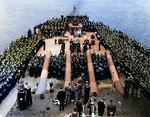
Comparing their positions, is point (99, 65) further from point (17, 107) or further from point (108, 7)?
point (108, 7)

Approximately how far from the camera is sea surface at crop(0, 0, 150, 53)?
6016 cm

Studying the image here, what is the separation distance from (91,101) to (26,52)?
13990 millimetres

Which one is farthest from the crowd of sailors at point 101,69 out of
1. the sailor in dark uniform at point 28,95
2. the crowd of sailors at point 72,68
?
the sailor in dark uniform at point 28,95

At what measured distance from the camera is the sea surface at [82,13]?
60.2 metres

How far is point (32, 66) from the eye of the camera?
21.5m

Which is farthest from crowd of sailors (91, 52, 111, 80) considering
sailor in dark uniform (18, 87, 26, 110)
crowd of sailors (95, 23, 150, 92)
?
sailor in dark uniform (18, 87, 26, 110)

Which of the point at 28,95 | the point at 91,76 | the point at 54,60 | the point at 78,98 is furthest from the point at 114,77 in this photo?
the point at 28,95

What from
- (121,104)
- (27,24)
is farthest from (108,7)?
(121,104)

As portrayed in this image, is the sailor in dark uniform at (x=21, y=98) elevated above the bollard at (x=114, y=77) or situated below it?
below

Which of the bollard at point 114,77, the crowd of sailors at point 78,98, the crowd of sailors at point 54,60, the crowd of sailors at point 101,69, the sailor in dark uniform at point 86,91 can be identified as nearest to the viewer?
the crowd of sailors at point 78,98

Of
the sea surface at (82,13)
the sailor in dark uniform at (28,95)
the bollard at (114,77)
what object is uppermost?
the sea surface at (82,13)

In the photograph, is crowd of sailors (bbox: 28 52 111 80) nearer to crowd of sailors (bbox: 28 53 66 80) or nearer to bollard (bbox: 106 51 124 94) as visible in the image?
crowd of sailors (bbox: 28 53 66 80)

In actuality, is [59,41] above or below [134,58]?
above

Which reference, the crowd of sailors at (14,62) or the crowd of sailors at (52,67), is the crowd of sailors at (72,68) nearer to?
the crowd of sailors at (52,67)
